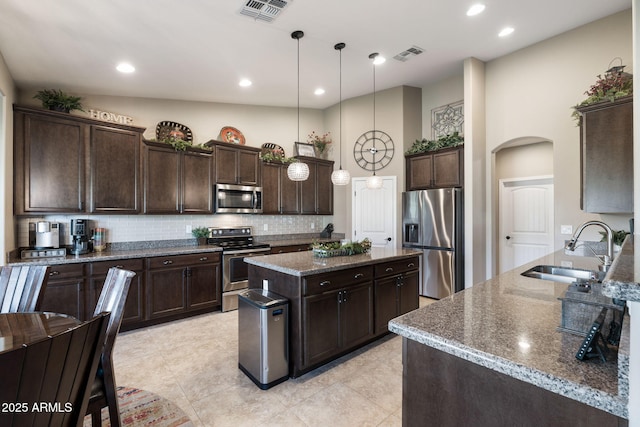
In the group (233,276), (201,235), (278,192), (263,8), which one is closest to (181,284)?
(233,276)

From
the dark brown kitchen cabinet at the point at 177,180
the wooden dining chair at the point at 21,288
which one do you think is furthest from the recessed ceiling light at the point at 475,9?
the wooden dining chair at the point at 21,288

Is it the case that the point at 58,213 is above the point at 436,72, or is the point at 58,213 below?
below

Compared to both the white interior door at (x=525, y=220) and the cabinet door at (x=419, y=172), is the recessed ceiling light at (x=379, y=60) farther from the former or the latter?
the white interior door at (x=525, y=220)

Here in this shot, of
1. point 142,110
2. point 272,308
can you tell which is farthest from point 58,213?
point 272,308

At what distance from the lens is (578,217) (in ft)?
12.3

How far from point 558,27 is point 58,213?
20.9 feet

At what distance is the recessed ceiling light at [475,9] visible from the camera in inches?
123

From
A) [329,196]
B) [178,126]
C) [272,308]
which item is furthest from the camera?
[329,196]

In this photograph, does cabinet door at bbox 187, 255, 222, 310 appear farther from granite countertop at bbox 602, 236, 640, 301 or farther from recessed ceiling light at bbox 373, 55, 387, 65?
granite countertop at bbox 602, 236, 640, 301

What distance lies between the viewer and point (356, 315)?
9.93 ft

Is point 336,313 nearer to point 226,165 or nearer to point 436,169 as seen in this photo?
point 226,165

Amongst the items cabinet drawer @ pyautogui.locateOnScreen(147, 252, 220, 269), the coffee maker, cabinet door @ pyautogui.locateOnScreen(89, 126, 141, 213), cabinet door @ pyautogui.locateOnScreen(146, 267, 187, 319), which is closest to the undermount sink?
cabinet drawer @ pyautogui.locateOnScreen(147, 252, 220, 269)

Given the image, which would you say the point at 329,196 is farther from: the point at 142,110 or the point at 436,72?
the point at 142,110

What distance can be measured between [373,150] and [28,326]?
5.04 m
